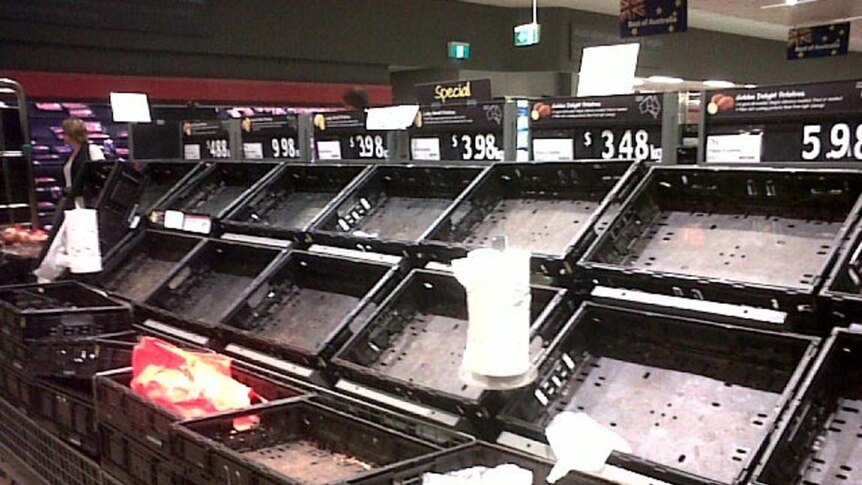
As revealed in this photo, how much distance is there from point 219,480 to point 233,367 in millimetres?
738

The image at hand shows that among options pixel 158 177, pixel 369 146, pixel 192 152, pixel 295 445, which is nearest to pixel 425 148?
pixel 369 146

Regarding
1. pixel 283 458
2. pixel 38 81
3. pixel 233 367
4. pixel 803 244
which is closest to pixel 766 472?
pixel 803 244

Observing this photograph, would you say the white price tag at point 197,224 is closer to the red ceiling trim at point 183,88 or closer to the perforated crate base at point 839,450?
the perforated crate base at point 839,450

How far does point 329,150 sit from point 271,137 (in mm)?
568

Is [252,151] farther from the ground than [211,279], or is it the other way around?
[252,151]

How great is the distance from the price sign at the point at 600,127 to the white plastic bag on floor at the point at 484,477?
1198 mm

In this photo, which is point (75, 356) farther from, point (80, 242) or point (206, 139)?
point (206, 139)

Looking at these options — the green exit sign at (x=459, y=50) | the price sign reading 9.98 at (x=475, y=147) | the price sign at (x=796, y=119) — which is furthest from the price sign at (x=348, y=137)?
the green exit sign at (x=459, y=50)

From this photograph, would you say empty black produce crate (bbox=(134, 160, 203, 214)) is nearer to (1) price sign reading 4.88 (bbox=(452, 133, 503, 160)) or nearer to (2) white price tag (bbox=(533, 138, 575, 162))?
(1) price sign reading 4.88 (bbox=(452, 133, 503, 160))

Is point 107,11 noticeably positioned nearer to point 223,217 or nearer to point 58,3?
point 58,3

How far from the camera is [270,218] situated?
11.3 feet

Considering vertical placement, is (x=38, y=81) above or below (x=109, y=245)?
above

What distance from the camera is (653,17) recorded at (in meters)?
8.54

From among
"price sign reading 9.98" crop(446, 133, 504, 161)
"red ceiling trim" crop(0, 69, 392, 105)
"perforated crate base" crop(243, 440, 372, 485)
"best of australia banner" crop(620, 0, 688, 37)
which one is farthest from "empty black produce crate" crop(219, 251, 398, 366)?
"best of australia banner" crop(620, 0, 688, 37)
